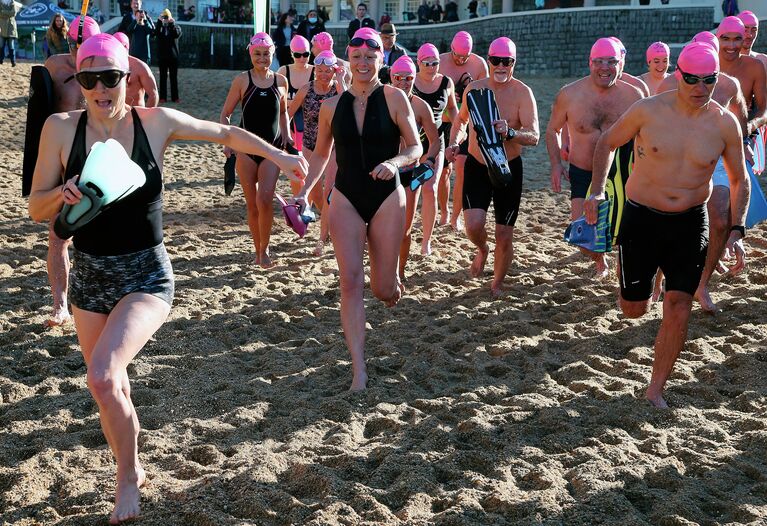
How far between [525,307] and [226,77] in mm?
17352

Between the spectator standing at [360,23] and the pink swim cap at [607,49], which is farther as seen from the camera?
the spectator standing at [360,23]

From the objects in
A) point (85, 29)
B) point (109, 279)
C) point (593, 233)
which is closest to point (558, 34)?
point (593, 233)

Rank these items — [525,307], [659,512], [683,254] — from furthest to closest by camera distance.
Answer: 1. [525,307]
2. [683,254]
3. [659,512]

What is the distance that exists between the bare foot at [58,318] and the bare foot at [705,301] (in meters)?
4.38

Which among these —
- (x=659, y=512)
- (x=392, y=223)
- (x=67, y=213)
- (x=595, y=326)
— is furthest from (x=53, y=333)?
(x=659, y=512)

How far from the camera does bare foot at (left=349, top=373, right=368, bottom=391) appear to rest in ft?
17.0

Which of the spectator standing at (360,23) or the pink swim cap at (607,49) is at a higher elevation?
the spectator standing at (360,23)

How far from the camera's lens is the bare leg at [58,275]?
19.9ft

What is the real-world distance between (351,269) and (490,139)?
6.97 feet

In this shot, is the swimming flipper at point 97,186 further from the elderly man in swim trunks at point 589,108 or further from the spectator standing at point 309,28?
the spectator standing at point 309,28

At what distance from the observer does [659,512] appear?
3.75 meters

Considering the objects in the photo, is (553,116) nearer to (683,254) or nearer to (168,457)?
(683,254)

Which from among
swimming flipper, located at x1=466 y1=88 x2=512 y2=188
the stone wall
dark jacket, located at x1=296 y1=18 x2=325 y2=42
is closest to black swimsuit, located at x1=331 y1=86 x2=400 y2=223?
swimming flipper, located at x1=466 y1=88 x2=512 y2=188

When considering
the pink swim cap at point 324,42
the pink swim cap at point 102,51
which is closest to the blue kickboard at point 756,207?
the pink swim cap at point 324,42
